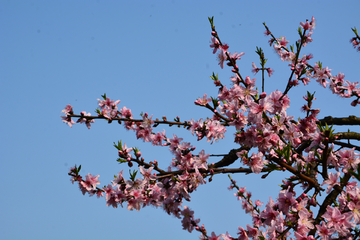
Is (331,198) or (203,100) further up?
(203,100)

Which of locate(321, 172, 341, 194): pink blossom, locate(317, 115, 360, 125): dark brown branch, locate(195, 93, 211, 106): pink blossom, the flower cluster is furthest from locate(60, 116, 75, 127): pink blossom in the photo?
locate(317, 115, 360, 125): dark brown branch

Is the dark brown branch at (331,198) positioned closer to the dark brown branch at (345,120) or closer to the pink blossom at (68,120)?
the dark brown branch at (345,120)

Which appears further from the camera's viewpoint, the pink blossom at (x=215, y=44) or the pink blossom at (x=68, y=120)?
the pink blossom at (x=68, y=120)

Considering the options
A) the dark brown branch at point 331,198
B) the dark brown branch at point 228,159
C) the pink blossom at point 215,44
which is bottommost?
the dark brown branch at point 331,198

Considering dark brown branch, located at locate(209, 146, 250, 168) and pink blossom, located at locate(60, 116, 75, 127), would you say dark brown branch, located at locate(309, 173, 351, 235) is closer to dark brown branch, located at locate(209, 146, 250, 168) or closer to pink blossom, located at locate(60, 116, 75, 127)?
dark brown branch, located at locate(209, 146, 250, 168)

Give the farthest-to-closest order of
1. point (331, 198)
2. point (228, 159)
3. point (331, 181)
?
1. point (228, 159)
2. point (331, 198)
3. point (331, 181)

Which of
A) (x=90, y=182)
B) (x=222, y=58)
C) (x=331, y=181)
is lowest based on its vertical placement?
(x=331, y=181)

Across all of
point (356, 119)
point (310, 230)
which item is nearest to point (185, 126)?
point (310, 230)

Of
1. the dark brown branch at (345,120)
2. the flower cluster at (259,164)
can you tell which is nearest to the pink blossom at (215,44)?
the flower cluster at (259,164)

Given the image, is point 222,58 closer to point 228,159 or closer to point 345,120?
point 228,159

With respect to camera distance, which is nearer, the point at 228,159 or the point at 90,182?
the point at 90,182

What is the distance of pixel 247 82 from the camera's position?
4.44 m

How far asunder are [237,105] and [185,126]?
112cm

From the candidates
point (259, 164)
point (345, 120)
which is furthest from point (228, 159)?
point (345, 120)
